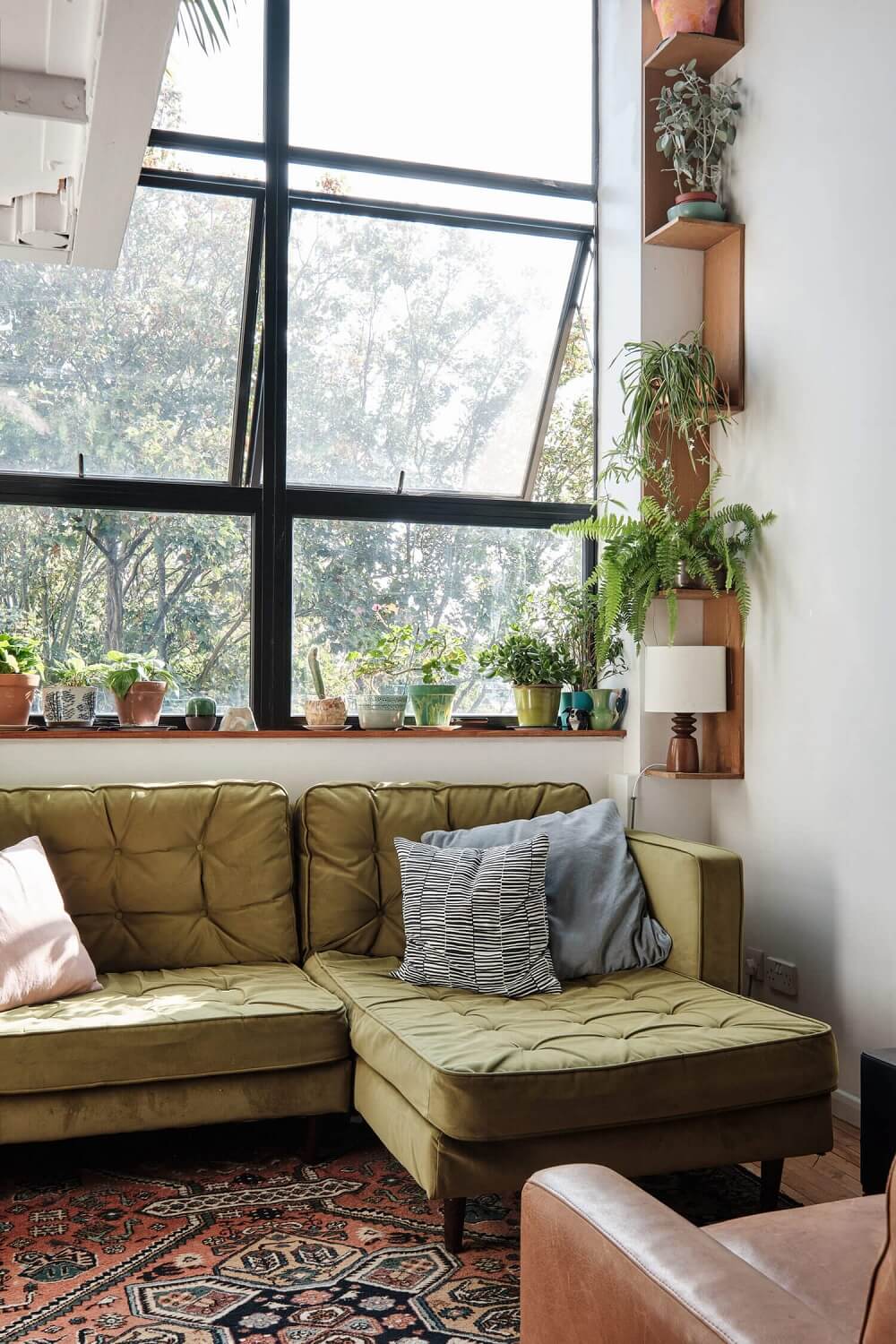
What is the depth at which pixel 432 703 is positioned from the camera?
395 centimetres

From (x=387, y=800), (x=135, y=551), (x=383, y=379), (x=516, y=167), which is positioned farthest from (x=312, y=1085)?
(x=516, y=167)

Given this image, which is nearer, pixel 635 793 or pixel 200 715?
pixel 200 715

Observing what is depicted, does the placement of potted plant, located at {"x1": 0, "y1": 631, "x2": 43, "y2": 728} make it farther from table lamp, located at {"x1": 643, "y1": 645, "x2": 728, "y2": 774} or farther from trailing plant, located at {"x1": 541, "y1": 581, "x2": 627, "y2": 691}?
table lamp, located at {"x1": 643, "y1": 645, "x2": 728, "y2": 774}

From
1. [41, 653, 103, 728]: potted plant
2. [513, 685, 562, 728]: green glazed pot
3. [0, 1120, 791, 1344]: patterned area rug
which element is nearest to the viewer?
[0, 1120, 791, 1344]: patterned area rug

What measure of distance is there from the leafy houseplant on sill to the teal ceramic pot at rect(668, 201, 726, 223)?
1207mm

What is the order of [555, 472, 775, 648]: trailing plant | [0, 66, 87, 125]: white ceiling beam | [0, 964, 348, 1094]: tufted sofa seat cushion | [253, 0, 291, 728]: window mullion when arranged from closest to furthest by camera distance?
[0, 66, 87, 125]: white ceiling beam
[0, 964, 348, 1094]: tufted sofa seat cushion
[555, 472, 775, 648]: trailing plant
[253, 0, 291, 728]: window mullion

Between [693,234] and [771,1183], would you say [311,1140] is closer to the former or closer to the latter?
[771,1183]

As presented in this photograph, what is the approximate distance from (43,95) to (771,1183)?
8.19 feet

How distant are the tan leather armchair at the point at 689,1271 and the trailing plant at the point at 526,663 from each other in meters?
2.53

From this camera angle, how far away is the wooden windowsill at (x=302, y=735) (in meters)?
3.52

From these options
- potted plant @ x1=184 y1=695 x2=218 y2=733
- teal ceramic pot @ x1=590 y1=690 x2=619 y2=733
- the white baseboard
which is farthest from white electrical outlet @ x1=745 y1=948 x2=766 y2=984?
potted plant @ x1=184 y1=695 x2=218 y2=733

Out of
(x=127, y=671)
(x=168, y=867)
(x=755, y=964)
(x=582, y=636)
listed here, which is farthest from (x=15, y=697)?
(x=755, y=964)

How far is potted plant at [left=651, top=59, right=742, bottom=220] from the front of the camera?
383 centimetres

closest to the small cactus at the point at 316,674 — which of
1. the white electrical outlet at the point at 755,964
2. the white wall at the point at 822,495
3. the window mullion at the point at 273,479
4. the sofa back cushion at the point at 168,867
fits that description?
the window mullion at the point at 273,479
